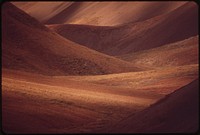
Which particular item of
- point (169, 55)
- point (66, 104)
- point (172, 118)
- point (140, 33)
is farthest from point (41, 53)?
point (140, 33)

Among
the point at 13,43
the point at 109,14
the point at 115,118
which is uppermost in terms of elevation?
the point at 109,14

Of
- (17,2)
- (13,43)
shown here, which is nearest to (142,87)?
(13,43)

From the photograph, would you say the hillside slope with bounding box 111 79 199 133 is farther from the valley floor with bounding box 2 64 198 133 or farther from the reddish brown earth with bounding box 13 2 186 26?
the reddish brown earth with bounding box 13 2 186 26

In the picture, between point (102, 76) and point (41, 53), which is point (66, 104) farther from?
point (41, 53)

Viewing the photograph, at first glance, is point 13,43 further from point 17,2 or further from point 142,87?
point 17,2

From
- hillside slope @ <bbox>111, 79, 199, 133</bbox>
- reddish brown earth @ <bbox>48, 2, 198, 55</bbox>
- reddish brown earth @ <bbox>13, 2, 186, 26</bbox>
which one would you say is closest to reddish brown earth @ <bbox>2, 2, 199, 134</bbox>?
hillside slope @ <bbox>111, 79, 199, 133</bbox>

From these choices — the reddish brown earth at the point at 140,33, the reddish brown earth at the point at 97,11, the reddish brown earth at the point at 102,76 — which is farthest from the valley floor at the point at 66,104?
the reddish brown earth at the point at 97,11
